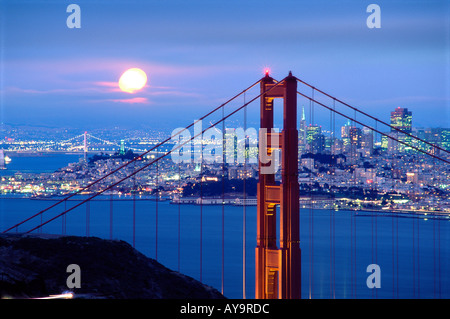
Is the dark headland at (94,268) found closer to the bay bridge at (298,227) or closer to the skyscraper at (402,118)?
the bay bridge at (298,227)

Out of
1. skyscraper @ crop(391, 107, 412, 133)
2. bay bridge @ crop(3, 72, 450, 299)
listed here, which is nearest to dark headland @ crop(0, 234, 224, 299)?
bay bridge @ crop(3, 72, 450, 299)

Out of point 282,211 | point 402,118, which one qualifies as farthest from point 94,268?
point 402,118

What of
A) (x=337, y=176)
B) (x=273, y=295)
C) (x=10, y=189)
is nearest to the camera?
(x=273, y=295)

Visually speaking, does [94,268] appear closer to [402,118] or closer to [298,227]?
[298,227]

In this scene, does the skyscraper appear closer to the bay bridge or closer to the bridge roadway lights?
the bay bridge

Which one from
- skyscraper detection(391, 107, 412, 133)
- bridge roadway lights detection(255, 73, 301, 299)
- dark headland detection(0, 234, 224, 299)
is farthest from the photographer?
skyscraper detection(391, 107, 412, 133)

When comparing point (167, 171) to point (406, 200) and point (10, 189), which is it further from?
point (406, 200)

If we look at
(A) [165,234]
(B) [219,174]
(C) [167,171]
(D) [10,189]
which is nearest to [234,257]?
(A) [165,234]
